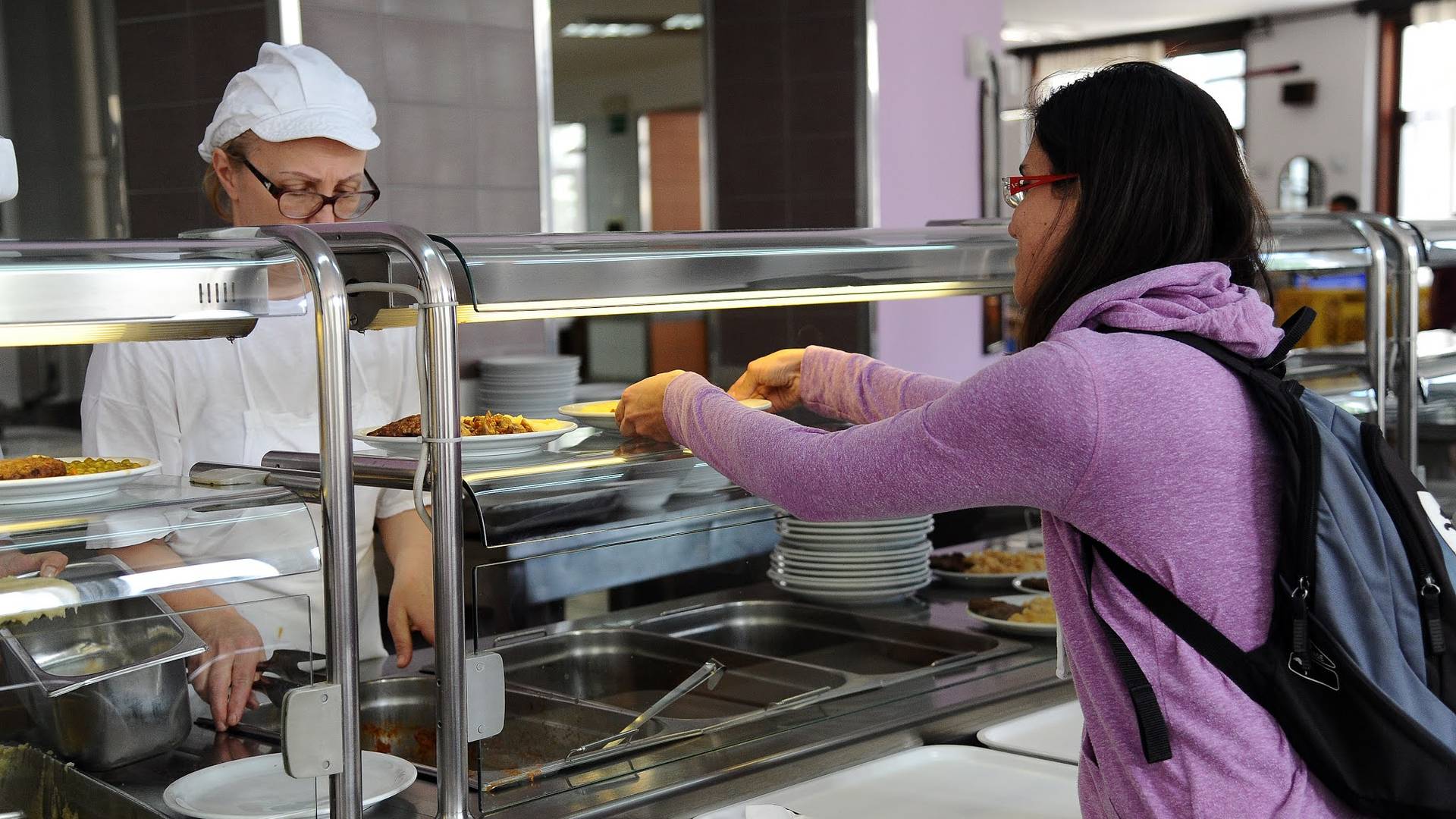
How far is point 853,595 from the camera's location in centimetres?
199

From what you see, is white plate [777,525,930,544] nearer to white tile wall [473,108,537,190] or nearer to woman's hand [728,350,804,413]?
woman's hand [728,350,804,413]

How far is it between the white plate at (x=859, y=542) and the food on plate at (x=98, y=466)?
0.81m

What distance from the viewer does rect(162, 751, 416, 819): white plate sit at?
1.17m

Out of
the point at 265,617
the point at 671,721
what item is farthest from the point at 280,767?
the point at 671,721

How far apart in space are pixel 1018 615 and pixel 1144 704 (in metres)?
0.85

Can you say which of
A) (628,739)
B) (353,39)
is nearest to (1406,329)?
(628,739)

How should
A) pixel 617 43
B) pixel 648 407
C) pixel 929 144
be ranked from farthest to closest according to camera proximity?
pixel 617 43, pixel 929 144, pixel 648 407

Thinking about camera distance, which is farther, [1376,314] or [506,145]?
[506,145]

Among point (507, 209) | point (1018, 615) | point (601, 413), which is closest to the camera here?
point (601, 413)

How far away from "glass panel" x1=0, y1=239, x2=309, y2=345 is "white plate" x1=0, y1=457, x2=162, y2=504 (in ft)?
0.44

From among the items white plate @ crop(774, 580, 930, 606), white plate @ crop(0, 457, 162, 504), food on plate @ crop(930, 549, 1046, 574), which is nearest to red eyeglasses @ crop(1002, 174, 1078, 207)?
white plate @ crop(774, 580, 930, 606)

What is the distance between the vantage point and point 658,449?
147 centimetres

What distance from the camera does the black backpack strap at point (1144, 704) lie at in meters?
1.16

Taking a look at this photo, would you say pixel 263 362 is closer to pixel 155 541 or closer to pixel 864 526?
pixel 864 526
